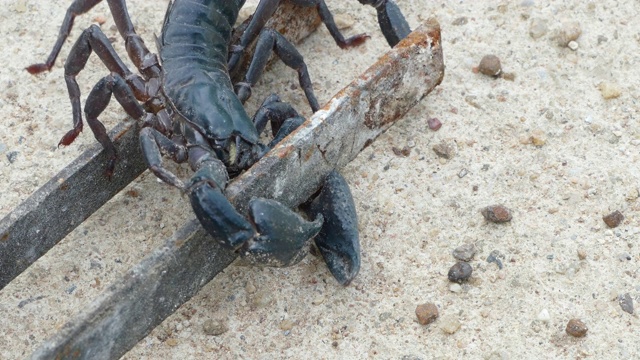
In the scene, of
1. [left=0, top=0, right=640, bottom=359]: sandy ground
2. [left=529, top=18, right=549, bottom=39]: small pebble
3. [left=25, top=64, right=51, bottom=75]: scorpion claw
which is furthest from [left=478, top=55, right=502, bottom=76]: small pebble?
[left=25, top=64, right=51, bottom=75]: scorpion claw

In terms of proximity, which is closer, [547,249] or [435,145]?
[547,249]

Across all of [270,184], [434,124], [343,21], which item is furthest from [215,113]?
[343,21]

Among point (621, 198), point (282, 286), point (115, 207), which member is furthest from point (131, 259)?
point (621, 198)

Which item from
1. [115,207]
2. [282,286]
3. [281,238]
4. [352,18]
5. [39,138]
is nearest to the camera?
[281,238]

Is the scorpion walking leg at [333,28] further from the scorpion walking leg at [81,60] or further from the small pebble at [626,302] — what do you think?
the small pebble at [626,302]

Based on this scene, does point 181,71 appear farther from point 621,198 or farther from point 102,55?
point 621,198
